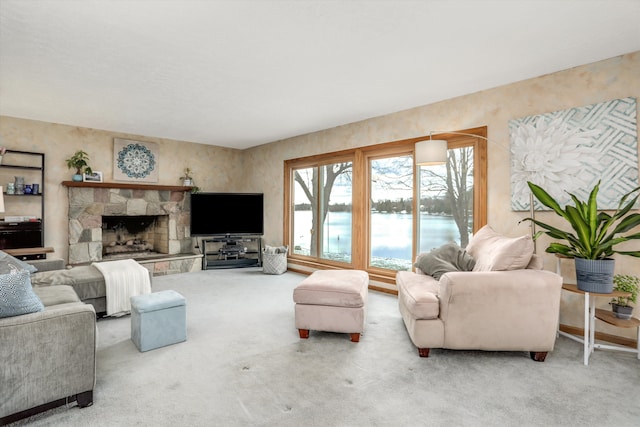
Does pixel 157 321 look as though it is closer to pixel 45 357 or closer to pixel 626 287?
pixel 45 357

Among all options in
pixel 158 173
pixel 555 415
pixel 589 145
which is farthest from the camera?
pixel 158 173

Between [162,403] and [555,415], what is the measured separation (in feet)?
7.14

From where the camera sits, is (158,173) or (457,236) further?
(158,173)

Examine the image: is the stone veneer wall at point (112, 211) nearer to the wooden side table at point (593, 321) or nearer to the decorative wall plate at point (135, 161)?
the decorative wall plate at point (135, 161)

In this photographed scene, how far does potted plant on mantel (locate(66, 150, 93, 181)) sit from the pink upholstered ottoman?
443 centimetres

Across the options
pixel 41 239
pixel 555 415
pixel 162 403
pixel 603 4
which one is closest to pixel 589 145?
pixel 603 4

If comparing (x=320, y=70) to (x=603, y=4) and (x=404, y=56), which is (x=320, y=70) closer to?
(x=404, y=56)

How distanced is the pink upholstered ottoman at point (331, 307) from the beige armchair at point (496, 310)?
466 mm

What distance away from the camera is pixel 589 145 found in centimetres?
295

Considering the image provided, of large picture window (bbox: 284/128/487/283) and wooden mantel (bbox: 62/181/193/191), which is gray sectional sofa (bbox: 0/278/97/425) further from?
wooden mantel (bbox: 62/181/193/191)

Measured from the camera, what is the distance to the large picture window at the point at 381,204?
3996 mm

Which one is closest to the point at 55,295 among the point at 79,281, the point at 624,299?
the point at 79,281

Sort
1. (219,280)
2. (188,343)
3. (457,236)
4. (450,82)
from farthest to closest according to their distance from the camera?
(219,280) → (457,236) → (450,82) → (188,343)

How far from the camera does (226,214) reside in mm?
6391
